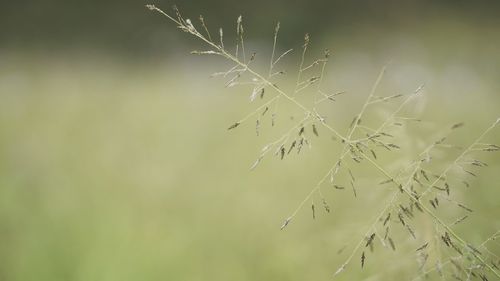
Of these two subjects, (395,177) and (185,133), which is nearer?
(395,177)

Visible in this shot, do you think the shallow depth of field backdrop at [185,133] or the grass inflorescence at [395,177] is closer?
the grass inflorescence at [395,177]

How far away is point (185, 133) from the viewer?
1578 millimetres

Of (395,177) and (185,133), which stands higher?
(395,177)

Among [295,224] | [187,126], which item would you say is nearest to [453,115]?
[295,224]

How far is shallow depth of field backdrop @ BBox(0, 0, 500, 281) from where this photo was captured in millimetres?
1292

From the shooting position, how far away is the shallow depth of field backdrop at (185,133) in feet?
4.24

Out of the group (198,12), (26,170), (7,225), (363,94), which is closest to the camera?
(7,225)

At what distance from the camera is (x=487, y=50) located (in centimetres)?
173

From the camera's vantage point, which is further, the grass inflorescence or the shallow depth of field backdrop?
the shallow depth of field backdrop

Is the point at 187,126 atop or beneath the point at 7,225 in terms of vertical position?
atop

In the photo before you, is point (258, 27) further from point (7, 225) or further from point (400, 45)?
point (7, 225)

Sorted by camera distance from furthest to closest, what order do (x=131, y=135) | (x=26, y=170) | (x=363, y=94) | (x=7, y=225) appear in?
(x=363, y=94) < (x=131, y=135) < (x=26, y=170) < (x=7, y=225)

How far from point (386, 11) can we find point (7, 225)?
5.26ft

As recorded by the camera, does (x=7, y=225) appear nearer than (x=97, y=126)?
Yes
